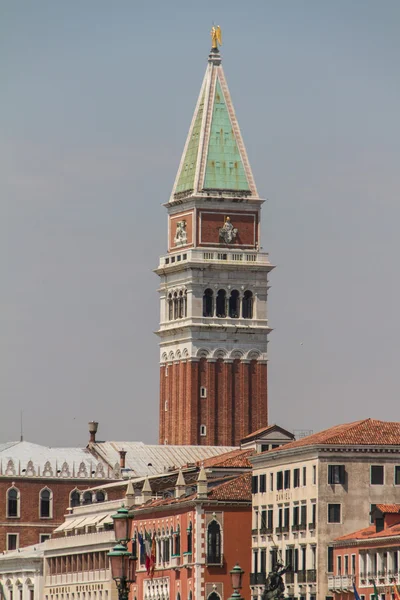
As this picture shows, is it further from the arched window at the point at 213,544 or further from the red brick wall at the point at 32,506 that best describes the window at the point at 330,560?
the red brick wall at the point at 32,506

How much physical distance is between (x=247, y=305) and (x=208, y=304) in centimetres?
325

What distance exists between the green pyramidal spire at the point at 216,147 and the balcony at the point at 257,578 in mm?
64859

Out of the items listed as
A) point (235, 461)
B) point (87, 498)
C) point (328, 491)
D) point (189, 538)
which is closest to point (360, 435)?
point (328, 491)

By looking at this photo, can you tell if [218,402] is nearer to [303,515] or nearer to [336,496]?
[303,515]

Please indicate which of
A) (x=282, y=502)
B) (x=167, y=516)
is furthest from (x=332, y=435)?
(x=167, y=516)

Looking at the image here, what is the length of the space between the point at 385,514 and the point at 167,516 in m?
26.1

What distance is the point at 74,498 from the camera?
624 feet

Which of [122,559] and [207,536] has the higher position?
[207,536]

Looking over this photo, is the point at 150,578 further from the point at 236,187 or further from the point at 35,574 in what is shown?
the point at 236,187

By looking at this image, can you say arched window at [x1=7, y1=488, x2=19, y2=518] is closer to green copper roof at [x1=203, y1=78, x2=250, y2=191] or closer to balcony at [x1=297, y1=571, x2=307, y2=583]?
green copper roof at [x1=203, y1=78, x2=250, y2=191]

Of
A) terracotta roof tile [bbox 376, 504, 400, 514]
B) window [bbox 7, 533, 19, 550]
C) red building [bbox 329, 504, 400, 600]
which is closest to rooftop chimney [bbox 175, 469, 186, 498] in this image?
red building [bbox 329, 504, 400, 600]

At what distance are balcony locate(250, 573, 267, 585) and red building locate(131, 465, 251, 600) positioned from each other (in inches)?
24.9

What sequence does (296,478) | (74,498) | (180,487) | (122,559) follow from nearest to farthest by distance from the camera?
(122,559) < (296,478) < (180,487) < (74,498)

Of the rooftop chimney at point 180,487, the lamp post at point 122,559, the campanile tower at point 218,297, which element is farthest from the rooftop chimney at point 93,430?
the lamp post at point 122,559
